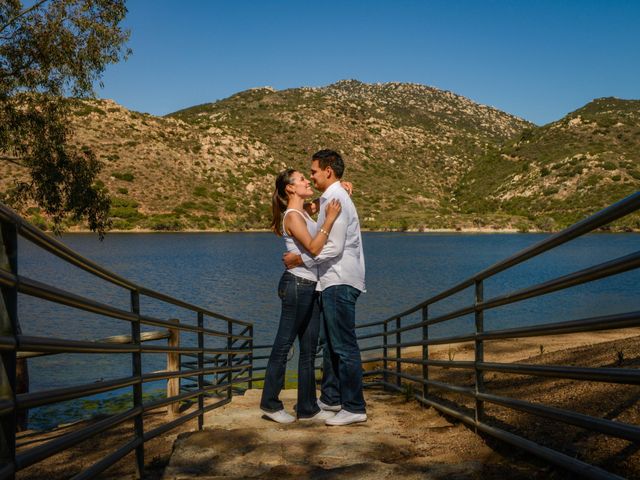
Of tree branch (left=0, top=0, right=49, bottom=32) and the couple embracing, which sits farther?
tree branch (left=0, top=0, right=49, bottom=32)

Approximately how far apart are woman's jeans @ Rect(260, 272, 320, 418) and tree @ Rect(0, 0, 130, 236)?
43.5ft

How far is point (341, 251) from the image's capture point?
203 inches

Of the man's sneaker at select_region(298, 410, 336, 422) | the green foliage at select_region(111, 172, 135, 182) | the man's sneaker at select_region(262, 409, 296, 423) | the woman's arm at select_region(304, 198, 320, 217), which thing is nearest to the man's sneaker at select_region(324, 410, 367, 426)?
the man's sneaker at select_region(298, 410, 336, 422)

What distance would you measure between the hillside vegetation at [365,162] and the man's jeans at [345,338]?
63.6 m

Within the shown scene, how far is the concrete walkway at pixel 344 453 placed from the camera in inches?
128

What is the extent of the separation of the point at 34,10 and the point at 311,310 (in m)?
14.9

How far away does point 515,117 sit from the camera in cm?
15350

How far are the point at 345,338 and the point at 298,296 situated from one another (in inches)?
19.4

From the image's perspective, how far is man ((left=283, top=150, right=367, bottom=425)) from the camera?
5195 mm

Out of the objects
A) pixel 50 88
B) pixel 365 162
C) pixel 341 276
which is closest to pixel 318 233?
pixel 341 276

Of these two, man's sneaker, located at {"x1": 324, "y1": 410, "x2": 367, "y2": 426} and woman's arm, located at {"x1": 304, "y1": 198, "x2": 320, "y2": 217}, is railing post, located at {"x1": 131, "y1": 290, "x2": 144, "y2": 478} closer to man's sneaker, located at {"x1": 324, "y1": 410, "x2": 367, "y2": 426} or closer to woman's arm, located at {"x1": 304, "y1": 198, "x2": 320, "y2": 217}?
man's sneaker, located at {"x1": 324, "y1": 410, "x2": 367, "y2": 426}

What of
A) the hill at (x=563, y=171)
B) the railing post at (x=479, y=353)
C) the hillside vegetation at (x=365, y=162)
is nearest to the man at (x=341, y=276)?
the railing post at (x=479, y=353)

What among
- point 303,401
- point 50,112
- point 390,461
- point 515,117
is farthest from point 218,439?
point 515,117

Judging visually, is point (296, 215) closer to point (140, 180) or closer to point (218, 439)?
→ point (218, 439)
